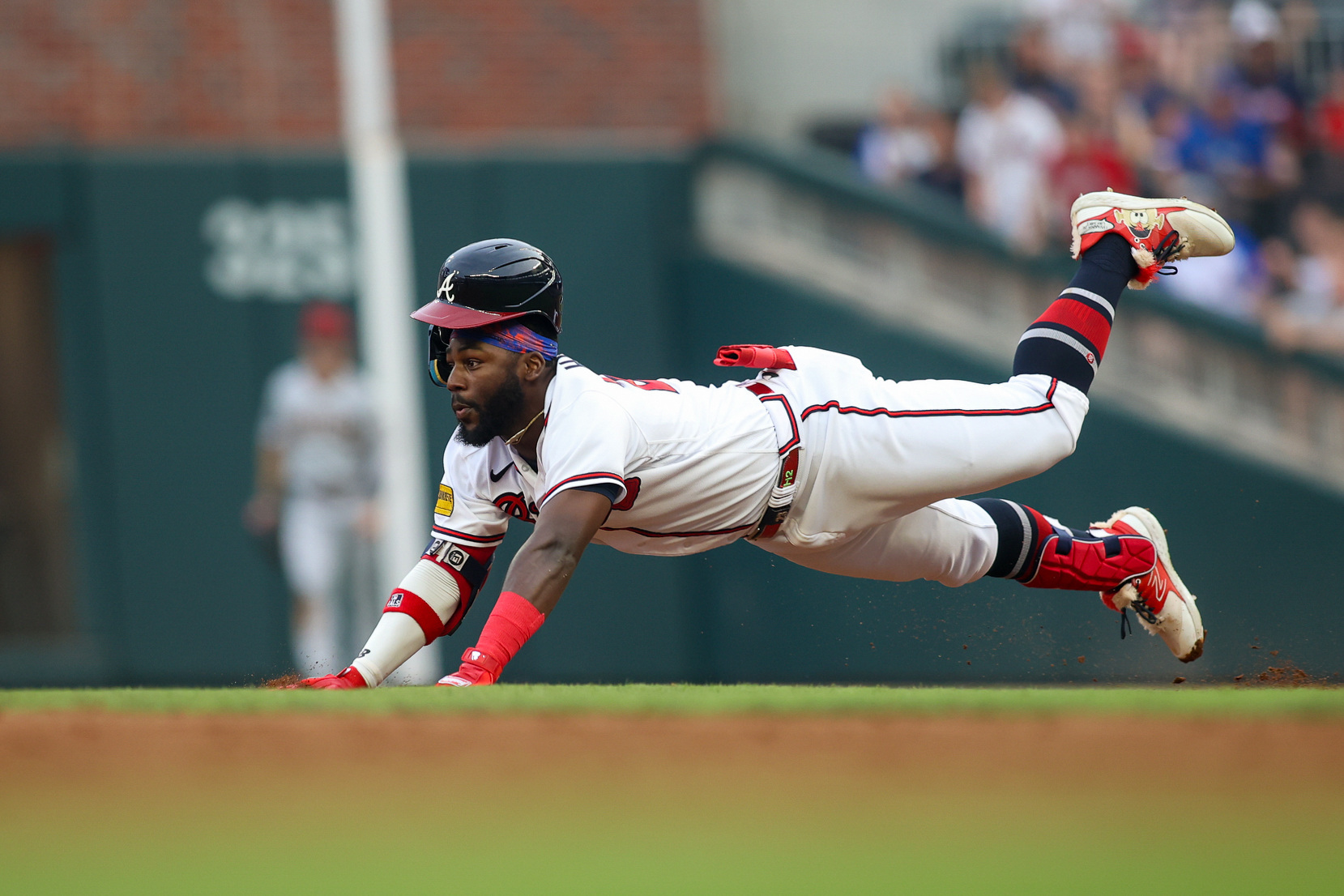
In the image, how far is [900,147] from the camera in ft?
32.4

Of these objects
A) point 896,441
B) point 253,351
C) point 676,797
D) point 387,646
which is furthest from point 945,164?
point 676,797

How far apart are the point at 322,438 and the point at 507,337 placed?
507 centimetres

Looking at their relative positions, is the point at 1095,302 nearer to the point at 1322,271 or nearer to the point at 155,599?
the point at 1322,271

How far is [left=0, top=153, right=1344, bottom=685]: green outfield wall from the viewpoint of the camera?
9.45m

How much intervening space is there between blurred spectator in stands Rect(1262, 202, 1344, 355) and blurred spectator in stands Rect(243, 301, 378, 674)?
5214mm

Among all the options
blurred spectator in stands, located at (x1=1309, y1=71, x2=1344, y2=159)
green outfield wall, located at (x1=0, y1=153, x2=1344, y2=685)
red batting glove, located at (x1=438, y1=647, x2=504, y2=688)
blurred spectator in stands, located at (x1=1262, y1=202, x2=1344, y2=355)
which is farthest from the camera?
green outfield wall, located at (x1=0, y1=153, x2=1344, y2=685)

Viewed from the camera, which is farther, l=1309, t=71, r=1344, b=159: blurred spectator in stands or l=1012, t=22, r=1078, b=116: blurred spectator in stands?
l=1012, t=22, r=1078, b=116: blurred spectator in stands

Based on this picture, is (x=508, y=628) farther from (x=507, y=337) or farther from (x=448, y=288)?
(x=448, y=288)

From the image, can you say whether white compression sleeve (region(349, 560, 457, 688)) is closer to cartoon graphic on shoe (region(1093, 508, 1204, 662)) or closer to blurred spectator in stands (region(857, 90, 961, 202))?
cartoon graphic on shoe (region(1093, 508, 1204, 662))

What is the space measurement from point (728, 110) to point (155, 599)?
4962 millimetres

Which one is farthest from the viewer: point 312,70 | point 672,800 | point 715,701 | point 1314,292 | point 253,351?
point 312,70

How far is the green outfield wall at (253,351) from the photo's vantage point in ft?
31.0

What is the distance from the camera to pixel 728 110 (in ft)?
35.8

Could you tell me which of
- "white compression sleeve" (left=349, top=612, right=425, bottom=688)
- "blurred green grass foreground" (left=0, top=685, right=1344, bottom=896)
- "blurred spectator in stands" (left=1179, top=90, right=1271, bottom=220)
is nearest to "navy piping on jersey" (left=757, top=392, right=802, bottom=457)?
"blurred green grass foreground" (left=0, top=685, right=1344, bottom=896)
